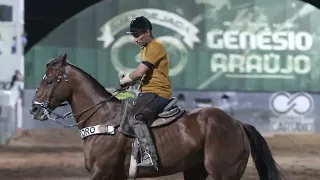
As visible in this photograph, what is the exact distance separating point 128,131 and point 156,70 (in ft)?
2.46

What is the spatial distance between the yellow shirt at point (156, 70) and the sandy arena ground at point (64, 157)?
6.57 m

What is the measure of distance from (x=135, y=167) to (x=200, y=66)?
21.1 meters

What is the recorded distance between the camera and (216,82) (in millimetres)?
29203

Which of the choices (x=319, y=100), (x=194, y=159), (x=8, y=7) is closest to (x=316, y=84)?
(x=319, y=100)

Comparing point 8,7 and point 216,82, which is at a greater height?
point 8,7

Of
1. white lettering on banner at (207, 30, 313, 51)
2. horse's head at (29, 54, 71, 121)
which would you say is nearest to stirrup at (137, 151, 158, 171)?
horse's head at (29, 54, 71, 121)

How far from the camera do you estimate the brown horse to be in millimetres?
8359

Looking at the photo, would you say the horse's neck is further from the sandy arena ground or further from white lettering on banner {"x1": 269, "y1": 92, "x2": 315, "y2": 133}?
white lettering on banner {"x1": 269, "y1": 92, "x2": 315, "y2": 133}

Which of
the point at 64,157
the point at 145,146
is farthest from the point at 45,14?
the point at 145,146

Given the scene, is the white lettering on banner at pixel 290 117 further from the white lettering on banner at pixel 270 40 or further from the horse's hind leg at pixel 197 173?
the horse's hind leg at pixel 197 173

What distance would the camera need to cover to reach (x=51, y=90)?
8539 millimetres

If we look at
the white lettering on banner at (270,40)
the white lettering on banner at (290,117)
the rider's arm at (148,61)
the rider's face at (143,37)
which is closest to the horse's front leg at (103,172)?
the rider's arm at (148,61)

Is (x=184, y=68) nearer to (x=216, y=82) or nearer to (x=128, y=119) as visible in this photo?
(x=216, y=82)

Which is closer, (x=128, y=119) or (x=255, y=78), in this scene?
(x=128, y=119)
